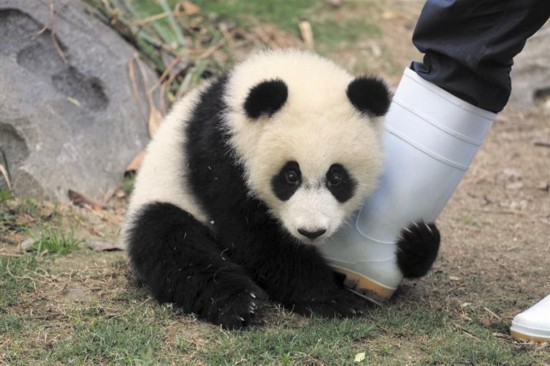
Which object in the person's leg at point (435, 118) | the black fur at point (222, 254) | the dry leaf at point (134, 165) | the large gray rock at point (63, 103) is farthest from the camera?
the dry leaf at point (134, 165)

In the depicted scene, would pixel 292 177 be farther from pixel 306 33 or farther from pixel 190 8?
pixel 306 33

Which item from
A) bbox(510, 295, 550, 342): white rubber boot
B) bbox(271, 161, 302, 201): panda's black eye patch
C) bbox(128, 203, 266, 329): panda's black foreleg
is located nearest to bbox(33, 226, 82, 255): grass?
bbox(128, 203, 266, 329): panda's black foreleg

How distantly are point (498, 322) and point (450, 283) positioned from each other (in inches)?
21.9

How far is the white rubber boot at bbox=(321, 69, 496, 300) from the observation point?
11.4 ft

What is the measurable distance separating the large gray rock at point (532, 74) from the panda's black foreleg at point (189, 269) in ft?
16.3

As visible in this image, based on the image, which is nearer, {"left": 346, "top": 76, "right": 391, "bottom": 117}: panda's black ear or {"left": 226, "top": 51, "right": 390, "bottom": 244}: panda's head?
{"left": 226, "top": 51, "right": 390, "bottom": 244}: panda's head

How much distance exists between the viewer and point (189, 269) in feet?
11.8

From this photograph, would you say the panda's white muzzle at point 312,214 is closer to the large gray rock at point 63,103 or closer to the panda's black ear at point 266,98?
the panda's black ear at point 266,98

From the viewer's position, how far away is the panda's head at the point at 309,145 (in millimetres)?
3342

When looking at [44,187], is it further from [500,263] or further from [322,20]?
[322,20]

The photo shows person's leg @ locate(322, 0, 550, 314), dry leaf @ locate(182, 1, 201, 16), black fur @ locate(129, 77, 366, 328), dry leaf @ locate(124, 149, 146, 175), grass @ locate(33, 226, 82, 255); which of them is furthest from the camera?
dry leaf @ locate(182, 1, 201, 16)

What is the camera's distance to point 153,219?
375 centimetres

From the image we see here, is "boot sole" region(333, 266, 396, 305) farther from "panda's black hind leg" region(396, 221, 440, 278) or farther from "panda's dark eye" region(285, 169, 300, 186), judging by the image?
"panda's dark eye" region(285, 169, 300, 186)

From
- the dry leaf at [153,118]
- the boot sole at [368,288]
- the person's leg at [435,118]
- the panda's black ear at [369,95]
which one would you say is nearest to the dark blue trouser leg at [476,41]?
the person's leg at [435,118]
